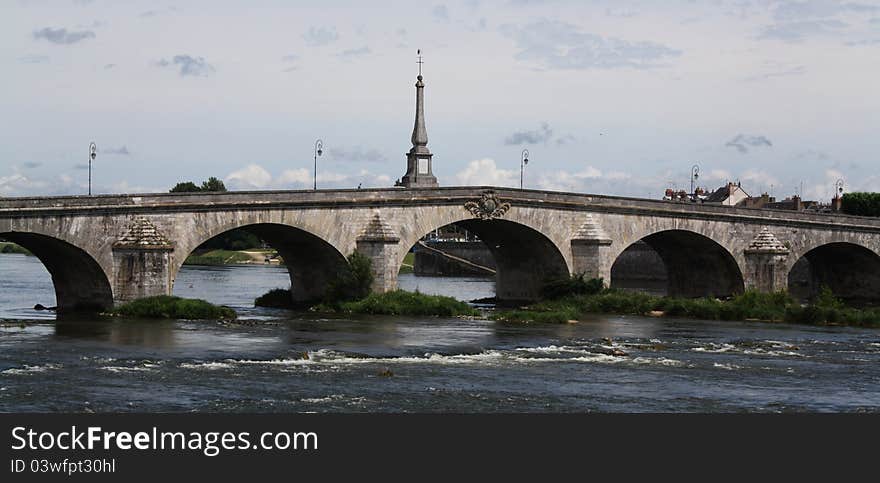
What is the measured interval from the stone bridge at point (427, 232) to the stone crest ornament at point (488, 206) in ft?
0.18

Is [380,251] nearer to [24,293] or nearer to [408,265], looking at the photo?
[24,293]

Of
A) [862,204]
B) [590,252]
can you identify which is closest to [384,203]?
[590,252]

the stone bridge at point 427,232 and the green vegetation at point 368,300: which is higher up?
the stone bridge at point 427,232

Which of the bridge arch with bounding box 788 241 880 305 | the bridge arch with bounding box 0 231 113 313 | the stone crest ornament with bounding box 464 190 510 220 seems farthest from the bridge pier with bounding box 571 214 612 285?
the bridge arch with bounding box 0 231 113 313

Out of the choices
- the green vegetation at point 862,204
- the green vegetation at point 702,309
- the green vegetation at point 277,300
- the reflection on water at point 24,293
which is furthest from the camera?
the green vegetation at point 862,204

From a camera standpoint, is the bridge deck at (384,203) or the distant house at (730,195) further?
the distant house at (730,195)

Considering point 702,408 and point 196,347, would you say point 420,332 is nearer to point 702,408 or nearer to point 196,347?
point 196,347

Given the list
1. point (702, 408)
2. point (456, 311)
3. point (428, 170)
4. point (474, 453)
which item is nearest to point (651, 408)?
point (702, 408)

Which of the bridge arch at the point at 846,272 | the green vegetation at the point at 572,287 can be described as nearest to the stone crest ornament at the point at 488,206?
the green vegetation at the point at 572,287

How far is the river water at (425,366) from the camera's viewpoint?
3158cm

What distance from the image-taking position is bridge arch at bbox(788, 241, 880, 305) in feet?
280

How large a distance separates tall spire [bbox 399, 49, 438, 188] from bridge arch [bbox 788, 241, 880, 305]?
30.2 meters

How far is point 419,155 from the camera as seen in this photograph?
225 ft

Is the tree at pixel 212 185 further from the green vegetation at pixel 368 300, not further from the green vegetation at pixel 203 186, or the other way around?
the green vegetation at pixel 368 300
